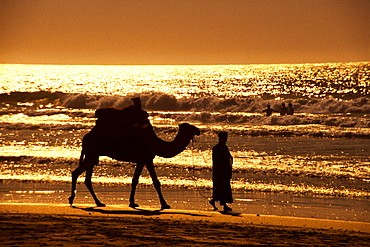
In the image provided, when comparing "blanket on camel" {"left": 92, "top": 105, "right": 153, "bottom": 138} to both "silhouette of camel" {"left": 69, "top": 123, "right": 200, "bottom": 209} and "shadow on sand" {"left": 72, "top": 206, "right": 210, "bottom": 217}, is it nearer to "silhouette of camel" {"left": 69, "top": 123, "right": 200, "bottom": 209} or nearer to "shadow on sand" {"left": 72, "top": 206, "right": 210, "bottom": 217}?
"silhouette of camel" {"left": 69, "top": 123, "right": 200, "bottom": 209}

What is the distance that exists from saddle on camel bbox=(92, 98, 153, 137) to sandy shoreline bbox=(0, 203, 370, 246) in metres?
1.46

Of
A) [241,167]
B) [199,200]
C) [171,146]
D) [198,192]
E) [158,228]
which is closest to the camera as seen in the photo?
[158,228]

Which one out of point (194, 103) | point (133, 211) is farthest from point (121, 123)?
point (194, 103)

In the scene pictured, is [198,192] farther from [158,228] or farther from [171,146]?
[158,228]

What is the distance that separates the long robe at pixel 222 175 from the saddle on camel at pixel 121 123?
4.74 ft

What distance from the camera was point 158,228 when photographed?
1169 cm

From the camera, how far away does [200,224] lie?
12.2 m

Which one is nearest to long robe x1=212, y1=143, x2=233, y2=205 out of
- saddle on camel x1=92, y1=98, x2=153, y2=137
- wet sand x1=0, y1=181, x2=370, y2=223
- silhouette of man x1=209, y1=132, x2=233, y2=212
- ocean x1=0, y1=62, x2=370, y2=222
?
silhouette of man x1=209, y1=132, x2=233, y2=212

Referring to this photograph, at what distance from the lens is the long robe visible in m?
14.1

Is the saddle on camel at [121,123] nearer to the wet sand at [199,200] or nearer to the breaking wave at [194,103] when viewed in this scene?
the wet sand at [199,200]

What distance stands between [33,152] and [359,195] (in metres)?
12.5

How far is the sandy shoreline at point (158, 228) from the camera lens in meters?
10.6

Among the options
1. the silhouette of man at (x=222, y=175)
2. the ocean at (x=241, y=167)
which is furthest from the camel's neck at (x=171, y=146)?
the ocean at (x=241, y=167)

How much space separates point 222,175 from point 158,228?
280cm
